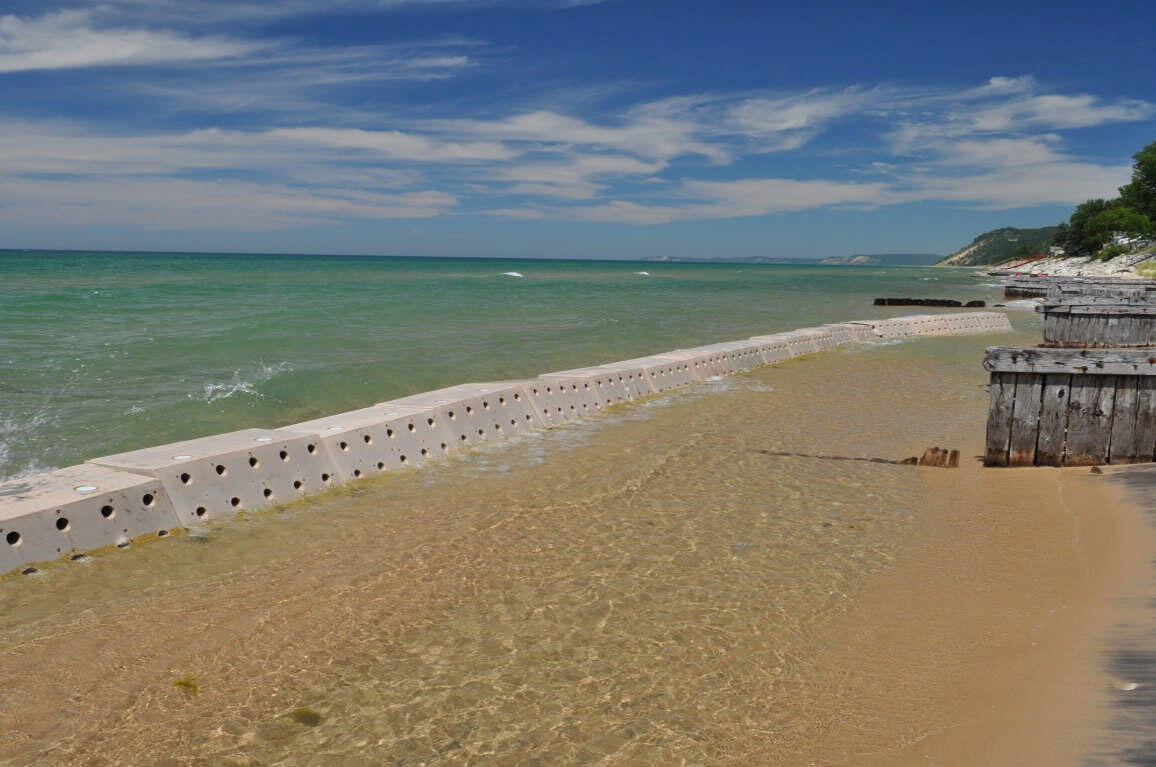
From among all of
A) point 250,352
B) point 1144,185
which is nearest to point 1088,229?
point 1144,185

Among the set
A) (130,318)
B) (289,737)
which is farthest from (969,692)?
(130,318)

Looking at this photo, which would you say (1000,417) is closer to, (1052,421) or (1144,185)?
(1052,421)

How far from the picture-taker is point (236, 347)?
1967 cm

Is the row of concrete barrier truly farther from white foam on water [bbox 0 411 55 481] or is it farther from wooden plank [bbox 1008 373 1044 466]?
wooden plank [bbox 1008 373 1044 466]

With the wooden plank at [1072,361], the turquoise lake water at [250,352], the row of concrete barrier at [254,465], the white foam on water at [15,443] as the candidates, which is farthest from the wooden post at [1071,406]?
the white foam on water at [15,443]

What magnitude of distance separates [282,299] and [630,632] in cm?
3848

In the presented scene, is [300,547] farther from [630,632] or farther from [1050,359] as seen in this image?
[1050,359]

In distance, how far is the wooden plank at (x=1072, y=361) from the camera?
793 cm

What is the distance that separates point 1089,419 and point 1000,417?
806 mm

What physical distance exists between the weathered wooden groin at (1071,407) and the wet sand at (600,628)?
20.5 inches

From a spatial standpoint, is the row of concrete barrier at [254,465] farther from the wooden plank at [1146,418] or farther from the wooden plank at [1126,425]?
the wooden plank at [1146,418]

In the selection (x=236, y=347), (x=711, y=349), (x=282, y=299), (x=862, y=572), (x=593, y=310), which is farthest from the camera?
(x=282, y=299)

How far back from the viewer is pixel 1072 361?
26.5 feet

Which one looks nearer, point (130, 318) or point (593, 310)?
point (130, 318)
